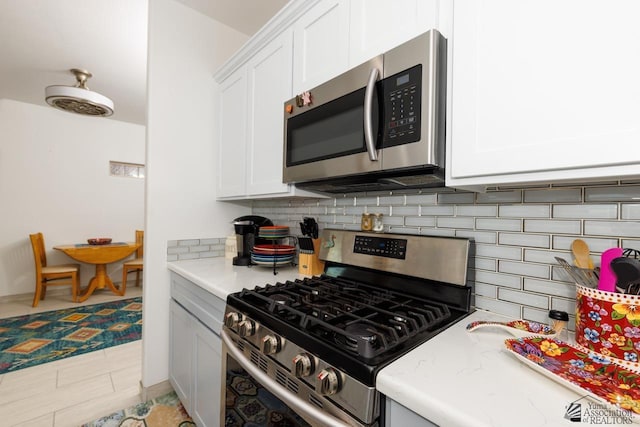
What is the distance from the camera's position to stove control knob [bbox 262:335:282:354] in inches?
35.8

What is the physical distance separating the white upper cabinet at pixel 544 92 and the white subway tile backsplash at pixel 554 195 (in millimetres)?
297

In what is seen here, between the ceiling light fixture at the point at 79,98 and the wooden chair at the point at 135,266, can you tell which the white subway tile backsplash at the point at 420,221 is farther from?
the wooden chair at the point at 135,266

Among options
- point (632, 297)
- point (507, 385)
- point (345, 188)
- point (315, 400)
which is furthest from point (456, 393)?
point (345, 188)

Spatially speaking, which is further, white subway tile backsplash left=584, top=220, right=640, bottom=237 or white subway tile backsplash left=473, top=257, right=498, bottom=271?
white subway tile backsplash left=473, top=257, right=498, bottom=271

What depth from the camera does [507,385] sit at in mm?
611

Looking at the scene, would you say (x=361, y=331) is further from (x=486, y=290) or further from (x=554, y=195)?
(x=554, y=195)

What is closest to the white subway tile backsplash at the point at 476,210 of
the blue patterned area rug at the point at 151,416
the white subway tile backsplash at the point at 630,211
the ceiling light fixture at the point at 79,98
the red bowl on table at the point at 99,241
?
the white subway tile backsplash at the point at 630,211

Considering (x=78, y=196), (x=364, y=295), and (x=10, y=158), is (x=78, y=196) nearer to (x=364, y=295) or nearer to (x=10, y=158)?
(x=10, y=158)

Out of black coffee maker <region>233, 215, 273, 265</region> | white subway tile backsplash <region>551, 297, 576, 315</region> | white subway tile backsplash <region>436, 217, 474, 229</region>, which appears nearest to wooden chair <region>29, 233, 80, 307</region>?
black coffee maker <region>233, 215, 273, 265</region>

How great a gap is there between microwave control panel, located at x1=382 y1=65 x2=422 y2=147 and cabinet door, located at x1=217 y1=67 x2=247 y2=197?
1.15 m

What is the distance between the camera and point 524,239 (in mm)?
990

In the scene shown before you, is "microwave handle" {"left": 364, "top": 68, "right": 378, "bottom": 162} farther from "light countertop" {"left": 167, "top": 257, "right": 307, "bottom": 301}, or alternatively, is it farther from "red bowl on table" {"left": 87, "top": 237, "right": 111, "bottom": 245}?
"red bowl on table" {"left": 87, "top": 237, "right": 111, "bottom": 245}

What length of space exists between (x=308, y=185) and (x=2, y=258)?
5.15 meters

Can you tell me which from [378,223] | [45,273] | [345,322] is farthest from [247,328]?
[45,273]
